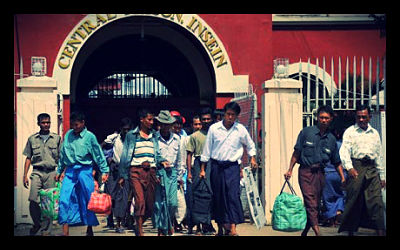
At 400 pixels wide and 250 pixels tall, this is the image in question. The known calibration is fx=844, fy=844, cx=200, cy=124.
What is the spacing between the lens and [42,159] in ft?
38.7

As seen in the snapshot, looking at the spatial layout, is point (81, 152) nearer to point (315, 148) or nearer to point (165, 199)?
point (165, 199)

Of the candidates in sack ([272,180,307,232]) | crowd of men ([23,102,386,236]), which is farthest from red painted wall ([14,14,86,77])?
sack ([272,180,307,232])

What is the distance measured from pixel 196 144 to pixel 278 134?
5.34 ft

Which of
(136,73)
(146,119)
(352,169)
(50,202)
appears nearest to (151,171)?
(146,119)

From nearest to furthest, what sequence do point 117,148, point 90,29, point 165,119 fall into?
Result: point 165,119 → point 117,148 → point 90,29

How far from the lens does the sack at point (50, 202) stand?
11367mm

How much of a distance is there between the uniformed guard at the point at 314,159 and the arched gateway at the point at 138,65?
5.01 meters

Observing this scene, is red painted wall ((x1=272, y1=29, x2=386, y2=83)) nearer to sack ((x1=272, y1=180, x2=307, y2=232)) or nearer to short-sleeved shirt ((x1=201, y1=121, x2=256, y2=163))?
short-sleeved shirt ((x1=201, y1=121, x2=256, y2=163))

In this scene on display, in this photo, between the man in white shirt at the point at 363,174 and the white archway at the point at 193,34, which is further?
the white archway at the point at 193,34

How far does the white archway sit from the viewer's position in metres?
15.9

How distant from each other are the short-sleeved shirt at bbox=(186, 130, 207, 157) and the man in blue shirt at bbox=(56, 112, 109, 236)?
4.96 ft

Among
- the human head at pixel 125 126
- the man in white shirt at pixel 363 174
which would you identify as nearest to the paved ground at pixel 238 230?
the man in white shirt at pixel 363 174

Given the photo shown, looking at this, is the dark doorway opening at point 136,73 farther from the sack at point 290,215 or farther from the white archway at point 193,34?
the sack at point 290,215
